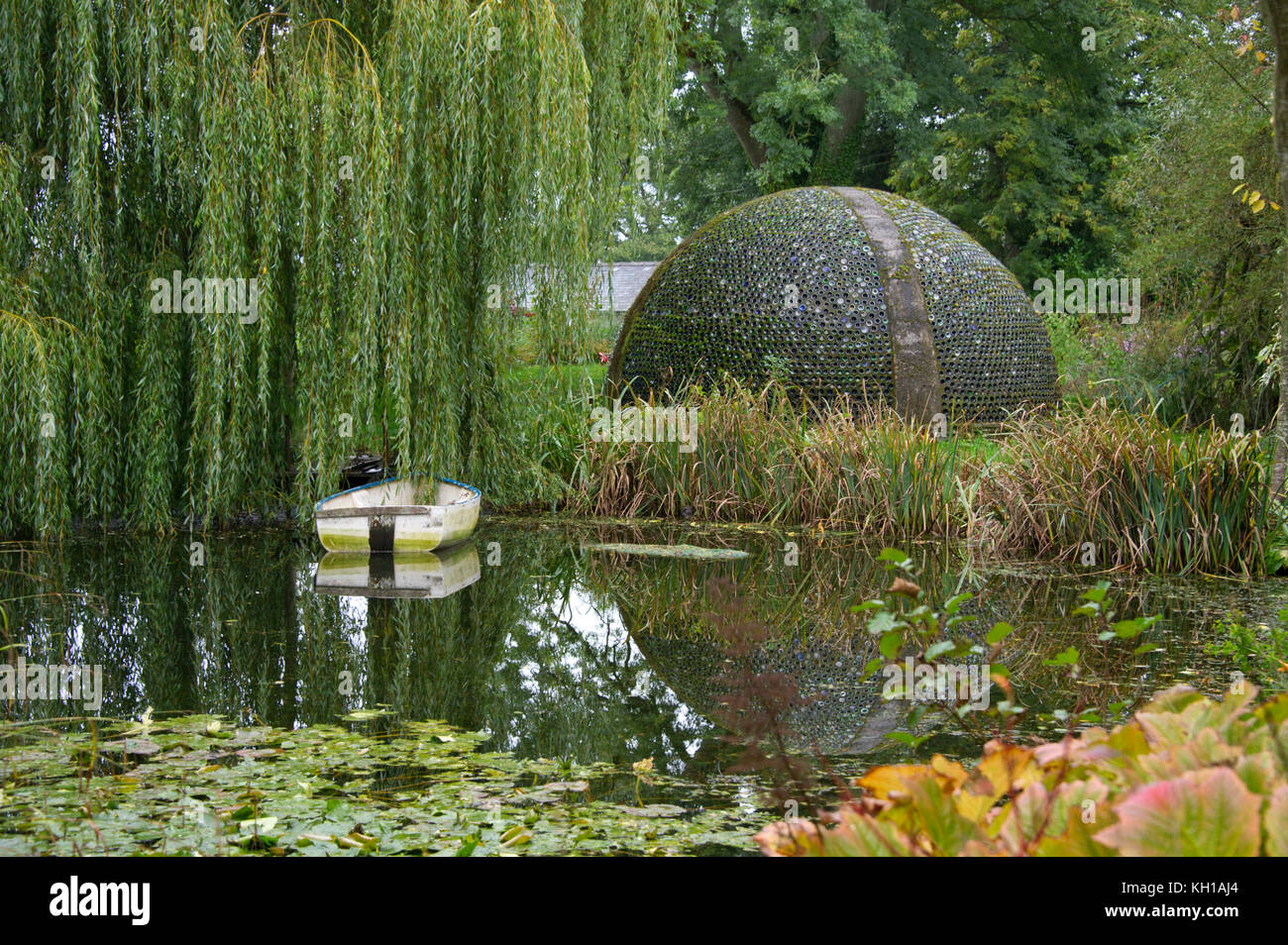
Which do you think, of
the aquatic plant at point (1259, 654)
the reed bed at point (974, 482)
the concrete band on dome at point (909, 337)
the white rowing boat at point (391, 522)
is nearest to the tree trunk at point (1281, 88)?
the reed bed at point (974, 482)

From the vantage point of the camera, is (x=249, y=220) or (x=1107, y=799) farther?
(x=249, y=220)

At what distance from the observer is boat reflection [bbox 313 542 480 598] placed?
7.25 meters

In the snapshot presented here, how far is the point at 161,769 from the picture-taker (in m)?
3.86

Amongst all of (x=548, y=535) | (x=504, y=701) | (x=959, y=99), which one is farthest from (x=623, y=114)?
(x=959, y=99)

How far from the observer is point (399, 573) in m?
7.95

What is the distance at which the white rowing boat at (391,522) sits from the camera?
848 cm

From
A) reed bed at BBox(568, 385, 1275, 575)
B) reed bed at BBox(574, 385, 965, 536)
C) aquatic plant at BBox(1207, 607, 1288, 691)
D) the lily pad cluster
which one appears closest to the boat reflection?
reed bed at BBox(574, 385, 965, 536)

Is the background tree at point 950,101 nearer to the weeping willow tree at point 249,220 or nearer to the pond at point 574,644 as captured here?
the weeping willow tree at point 249,220

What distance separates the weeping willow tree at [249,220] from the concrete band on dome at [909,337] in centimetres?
431

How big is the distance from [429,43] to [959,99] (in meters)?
18.1

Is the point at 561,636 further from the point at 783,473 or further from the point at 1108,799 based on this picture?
the point at 1108,799

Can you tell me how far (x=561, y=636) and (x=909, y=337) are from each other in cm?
708

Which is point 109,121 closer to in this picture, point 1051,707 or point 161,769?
point 161,769

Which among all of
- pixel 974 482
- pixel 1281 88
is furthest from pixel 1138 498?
pixel 1281 88
